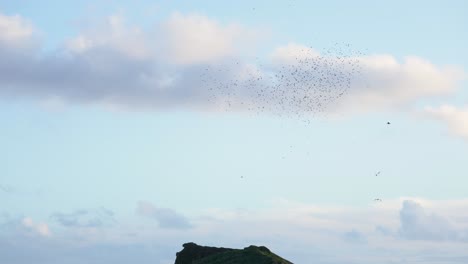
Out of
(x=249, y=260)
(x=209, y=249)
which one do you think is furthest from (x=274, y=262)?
(x=209, y=249)

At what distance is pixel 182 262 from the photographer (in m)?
177

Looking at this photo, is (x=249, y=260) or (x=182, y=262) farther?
(x=182, y=262)

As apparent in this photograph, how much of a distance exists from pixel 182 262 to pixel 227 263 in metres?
26.5

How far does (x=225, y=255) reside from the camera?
520 ft

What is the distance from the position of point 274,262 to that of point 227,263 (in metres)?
10.1

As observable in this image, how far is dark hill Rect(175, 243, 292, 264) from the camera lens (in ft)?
493

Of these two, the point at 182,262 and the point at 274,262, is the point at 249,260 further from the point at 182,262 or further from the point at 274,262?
the point at 182,262

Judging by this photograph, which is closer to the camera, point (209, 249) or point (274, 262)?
point (274, 262)

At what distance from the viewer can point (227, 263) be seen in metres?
153

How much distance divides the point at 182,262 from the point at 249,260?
3021 centimetres

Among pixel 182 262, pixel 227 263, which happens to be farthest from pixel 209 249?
pixel 227 263

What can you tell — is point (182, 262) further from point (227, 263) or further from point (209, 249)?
point (227, 263)

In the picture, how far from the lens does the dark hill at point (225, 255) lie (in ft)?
493

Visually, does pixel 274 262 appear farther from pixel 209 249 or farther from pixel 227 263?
pixel 209 249
